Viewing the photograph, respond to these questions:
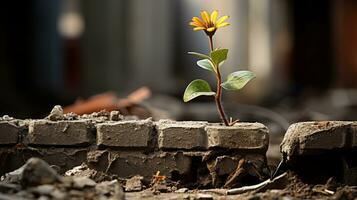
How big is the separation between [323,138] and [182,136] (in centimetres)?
44

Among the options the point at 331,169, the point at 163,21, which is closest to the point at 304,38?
the point at 163,21

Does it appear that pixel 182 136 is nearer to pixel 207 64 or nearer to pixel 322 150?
pixel 207 64

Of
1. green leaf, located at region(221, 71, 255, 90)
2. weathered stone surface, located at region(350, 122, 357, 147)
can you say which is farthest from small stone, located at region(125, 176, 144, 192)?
weathered stone surface, located at region(350, 122, 357, 147)

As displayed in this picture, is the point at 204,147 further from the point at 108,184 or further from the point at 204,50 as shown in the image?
the point at 204,50

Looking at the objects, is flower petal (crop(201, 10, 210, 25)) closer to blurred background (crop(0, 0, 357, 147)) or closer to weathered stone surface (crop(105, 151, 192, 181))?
weathered stone surface (crop(105, 151, 192, 181))

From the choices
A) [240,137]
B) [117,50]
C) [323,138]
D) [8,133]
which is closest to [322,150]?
[323,138]

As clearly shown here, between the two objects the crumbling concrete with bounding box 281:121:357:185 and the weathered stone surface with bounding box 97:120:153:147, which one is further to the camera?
the weathered stone surface with bounding box 97:120:153:147

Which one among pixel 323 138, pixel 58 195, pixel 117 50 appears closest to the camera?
pixel 58 195

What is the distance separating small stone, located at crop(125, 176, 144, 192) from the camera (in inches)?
80.9

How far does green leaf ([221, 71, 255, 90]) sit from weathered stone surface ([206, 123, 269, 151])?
0.43 ft

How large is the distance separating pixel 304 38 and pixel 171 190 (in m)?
13.7

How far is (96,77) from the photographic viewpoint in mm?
9320

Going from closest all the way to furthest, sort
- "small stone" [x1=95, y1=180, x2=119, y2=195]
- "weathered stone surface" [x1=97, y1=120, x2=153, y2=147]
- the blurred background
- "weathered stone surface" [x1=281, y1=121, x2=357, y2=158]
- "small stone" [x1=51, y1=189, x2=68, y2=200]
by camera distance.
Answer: "small stone" [x1=51, y1=189, x2=68, y2=200] → "small stone" [x1=95, y1=180, x2=119, y2=195] → "weathered stone surface" [x1=281, y1=121, x2=357, y2=158] → "weathered stone surface" [x1=97, y1=120, x2=153, y2=147] → the blurred background

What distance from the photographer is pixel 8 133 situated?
7.19 feet
